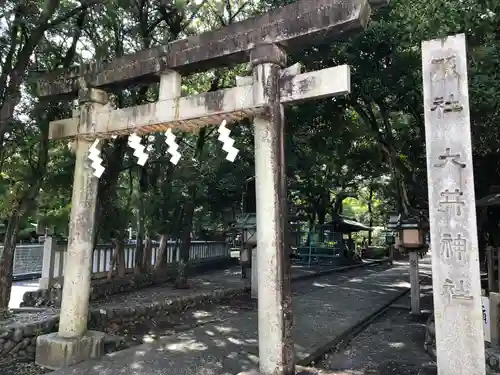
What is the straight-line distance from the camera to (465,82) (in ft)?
15.6

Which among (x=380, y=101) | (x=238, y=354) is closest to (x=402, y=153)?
(x=380, y=101)

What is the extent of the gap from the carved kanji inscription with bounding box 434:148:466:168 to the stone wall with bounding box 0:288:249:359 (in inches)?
293

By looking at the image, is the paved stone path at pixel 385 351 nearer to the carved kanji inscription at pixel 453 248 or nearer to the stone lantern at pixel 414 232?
the stone lantern at pixel 414 232

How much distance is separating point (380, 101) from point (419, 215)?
134 inches

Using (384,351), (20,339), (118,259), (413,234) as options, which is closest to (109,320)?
(20,339)

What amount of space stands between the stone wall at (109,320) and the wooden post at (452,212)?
691 centimetres

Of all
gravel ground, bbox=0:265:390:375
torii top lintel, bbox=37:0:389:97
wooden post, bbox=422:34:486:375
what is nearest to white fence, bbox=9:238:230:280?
gravel ground, bbox=0:265:390:375

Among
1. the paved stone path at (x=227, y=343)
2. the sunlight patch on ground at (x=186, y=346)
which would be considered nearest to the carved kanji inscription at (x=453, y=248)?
the paved stone path at (x=227, y=343)

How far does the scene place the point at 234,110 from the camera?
554 cm

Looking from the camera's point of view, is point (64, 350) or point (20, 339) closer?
point (64, 350)

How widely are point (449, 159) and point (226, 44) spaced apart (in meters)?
3.30

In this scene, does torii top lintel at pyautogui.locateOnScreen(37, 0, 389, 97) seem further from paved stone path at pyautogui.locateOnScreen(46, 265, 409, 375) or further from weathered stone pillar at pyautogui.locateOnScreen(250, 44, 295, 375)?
paved stone path at pyautogui.locateOnScreen(46, 265, 409, 375)

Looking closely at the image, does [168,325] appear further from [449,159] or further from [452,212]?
[449,159]

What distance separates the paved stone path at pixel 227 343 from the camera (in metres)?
6.39
